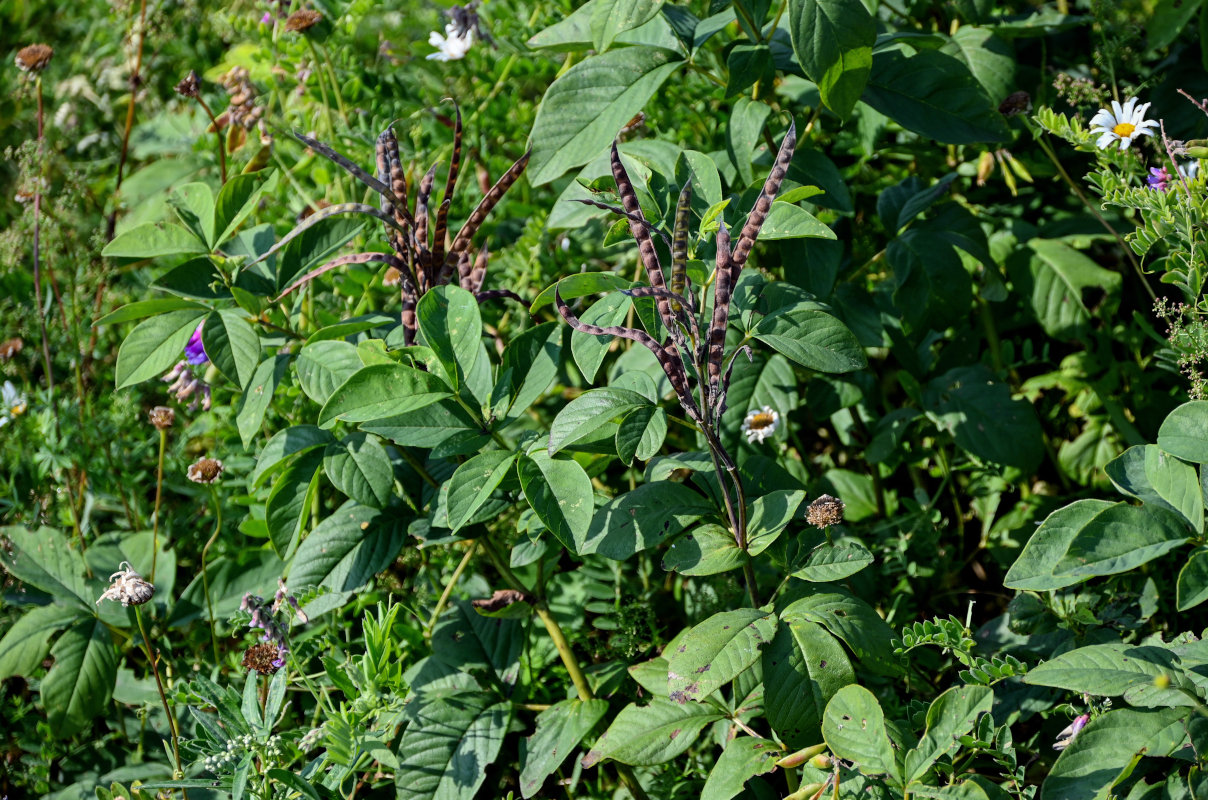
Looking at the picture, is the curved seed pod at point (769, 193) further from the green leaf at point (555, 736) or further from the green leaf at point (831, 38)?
the green leaf at point (555, 736)

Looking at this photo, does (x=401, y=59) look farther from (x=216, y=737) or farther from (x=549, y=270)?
(x=216, y=737)

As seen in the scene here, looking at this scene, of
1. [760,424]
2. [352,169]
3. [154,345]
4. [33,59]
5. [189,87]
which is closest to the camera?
[352,169]

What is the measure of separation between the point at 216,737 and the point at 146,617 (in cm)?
64

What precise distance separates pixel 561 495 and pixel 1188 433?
0.89 metres

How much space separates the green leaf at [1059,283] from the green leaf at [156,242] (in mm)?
1734

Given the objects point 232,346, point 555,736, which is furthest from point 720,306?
point 232,346

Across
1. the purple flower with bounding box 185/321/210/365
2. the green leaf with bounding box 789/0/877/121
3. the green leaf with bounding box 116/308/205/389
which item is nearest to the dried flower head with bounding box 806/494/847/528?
the green leaf with bounding box 789/0/877/121

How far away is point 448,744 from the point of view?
5.49ft

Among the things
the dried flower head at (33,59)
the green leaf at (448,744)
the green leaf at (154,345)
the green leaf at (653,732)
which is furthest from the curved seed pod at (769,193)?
the dried flower head at (33,59)

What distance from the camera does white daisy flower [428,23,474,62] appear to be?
8.70 feet

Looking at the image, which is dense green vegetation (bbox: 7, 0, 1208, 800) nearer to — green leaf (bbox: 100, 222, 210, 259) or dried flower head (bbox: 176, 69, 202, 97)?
green leaf (bbox: 100, 222, 210, 259)

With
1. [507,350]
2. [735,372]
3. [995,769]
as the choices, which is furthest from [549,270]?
[995,769]

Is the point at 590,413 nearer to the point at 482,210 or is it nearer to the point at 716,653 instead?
the point at 716,653

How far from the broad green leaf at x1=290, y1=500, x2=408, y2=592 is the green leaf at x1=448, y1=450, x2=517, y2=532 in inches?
13.3
